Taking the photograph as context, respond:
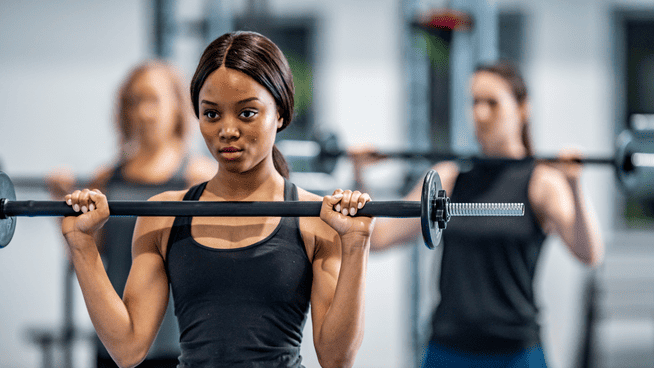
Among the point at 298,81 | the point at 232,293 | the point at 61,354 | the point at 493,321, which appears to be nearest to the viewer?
the point at 232,293

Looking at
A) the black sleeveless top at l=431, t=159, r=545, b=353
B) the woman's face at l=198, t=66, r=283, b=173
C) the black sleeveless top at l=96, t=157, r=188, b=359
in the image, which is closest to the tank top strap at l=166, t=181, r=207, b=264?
the woman's face at l=198, t=66, r=283, b=173

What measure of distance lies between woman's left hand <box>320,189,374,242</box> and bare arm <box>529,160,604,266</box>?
88cm

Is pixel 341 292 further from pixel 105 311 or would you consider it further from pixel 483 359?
pixel 483 359

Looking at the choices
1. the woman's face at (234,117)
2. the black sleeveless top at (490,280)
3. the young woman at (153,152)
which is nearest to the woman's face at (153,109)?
the young woman at (153,152)

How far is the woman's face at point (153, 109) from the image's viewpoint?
1.75 metres

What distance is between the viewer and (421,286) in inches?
102

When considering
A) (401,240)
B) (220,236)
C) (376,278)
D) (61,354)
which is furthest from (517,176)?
(61,354)

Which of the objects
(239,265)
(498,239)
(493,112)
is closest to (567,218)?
(498,239)

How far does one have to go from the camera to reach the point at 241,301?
2.85 feet

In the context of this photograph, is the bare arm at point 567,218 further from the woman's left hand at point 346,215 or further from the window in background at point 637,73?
the window in background at point 637,73

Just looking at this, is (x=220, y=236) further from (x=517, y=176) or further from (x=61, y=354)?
(x=61, y=354)

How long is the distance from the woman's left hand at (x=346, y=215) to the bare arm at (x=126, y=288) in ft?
0.82

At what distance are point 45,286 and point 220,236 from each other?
3.22 m

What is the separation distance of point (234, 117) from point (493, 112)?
40.4 inches
